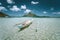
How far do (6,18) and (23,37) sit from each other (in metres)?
0.46

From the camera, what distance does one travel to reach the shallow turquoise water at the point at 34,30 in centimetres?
204

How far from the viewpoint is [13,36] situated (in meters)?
2.06

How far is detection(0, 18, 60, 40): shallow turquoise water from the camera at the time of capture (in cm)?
204

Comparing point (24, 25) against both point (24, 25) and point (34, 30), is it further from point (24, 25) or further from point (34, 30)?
point (34, 30)

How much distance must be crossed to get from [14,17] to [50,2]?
0.71 metres

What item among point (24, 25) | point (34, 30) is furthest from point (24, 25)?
point (34, 30)

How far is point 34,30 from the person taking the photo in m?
2.07

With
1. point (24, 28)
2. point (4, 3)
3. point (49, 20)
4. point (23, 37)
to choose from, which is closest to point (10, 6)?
point (4, 3)

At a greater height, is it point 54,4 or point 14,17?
point 54,4

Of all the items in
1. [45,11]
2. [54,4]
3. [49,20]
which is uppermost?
[54,4]

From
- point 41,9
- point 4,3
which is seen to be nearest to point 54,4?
point 41,9

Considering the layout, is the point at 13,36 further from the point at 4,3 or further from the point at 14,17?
the point at 4,3

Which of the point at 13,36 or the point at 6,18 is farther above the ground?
the point at 6,18

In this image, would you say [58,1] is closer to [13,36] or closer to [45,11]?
[45,11]
